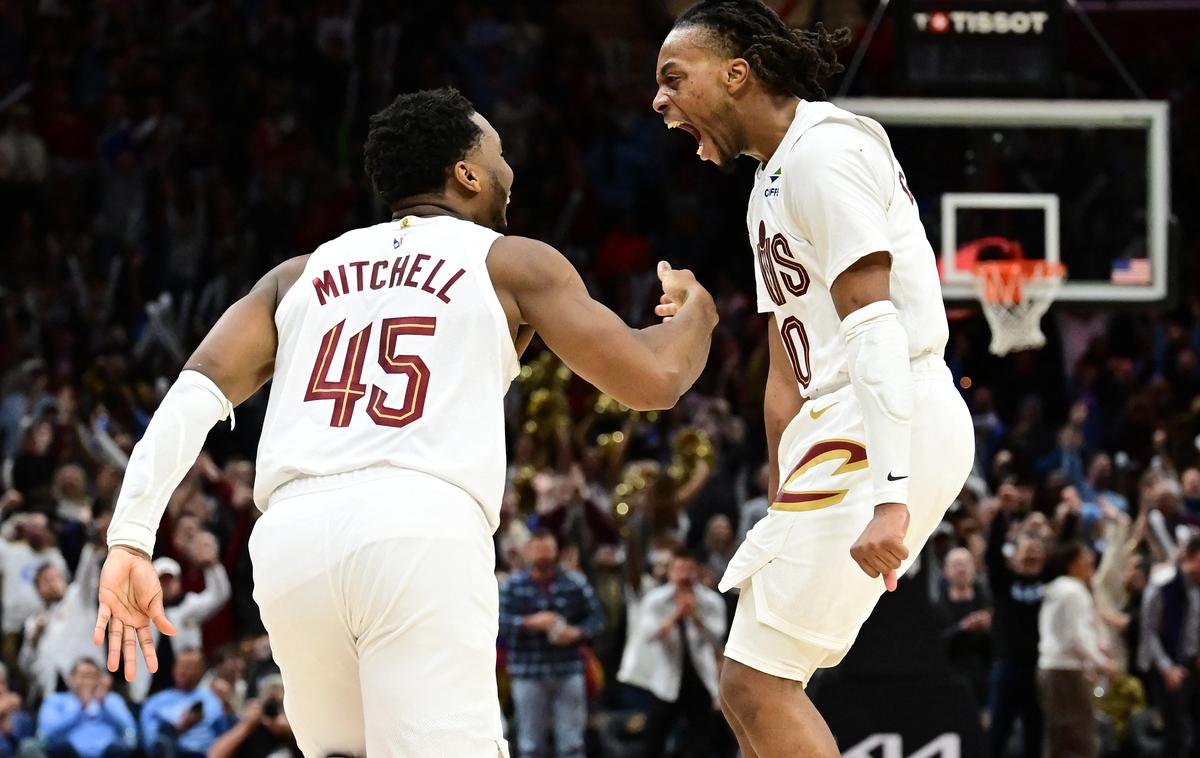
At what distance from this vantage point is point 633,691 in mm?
12852

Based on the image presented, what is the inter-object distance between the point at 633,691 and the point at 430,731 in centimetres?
906

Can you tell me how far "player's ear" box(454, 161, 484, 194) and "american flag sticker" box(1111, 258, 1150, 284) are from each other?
7.17 m

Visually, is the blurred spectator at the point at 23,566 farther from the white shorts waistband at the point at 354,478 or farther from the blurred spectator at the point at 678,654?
the white shorts waistband at the point at 354,478

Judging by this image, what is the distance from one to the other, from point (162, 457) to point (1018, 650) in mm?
8968

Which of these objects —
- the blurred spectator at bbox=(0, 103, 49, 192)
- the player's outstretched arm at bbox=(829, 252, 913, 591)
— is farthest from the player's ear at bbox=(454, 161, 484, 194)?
the blurred spectator at bbox=(0, 103, 49, 192)

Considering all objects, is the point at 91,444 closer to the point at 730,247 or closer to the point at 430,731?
the point at 730,247

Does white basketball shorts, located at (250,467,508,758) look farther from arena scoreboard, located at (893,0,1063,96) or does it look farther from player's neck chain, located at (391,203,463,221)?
arena scoreboard, located at (893,0,1063,96)

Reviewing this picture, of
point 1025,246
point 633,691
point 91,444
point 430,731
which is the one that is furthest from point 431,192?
point 91,444

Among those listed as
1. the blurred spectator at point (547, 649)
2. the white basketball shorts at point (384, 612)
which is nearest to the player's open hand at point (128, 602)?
the white basketball shorts at point (384, 612)

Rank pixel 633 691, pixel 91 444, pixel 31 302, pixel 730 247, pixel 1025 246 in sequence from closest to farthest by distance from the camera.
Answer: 1. pixel 1025 246
2. pixel 633 691
3. pixel 91 444
4. pixel 31 302
5. pixel 730 247

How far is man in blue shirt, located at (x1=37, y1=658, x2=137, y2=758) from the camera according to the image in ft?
37.7

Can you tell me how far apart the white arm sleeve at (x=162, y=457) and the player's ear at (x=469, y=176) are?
78 cm

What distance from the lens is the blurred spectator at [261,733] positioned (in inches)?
449

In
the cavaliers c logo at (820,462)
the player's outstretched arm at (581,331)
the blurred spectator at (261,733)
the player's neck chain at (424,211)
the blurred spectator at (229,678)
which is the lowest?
the blurred spectator at (261,733)
